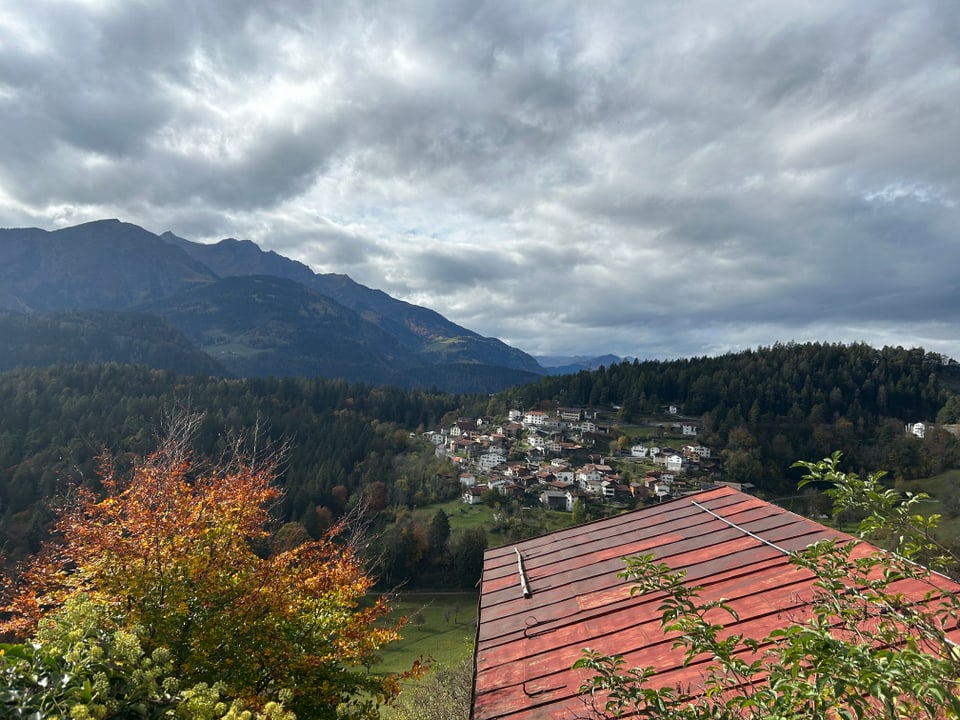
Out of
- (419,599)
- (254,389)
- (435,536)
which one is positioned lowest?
A: (419,599)

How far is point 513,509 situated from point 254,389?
9549 centimetres

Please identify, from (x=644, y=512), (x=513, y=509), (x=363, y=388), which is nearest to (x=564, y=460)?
(x=513, y=509)

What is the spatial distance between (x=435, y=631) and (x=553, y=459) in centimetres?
6899

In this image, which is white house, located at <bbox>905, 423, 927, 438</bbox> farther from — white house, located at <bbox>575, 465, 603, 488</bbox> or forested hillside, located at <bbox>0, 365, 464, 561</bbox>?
forested hillside, located at <bbox>0, 365, 464, 561</bbox>

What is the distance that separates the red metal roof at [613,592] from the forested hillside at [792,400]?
391 feet

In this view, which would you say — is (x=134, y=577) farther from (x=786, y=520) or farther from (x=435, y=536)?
(x=435, y=536)

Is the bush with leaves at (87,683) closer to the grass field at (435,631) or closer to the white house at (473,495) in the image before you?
the grass field at (435,631)

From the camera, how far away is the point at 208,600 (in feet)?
30.6

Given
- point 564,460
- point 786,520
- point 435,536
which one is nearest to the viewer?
point 786,520

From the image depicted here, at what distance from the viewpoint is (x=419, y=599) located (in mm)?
75375

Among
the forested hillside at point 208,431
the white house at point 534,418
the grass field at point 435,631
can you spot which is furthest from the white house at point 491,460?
the grass field at point 435,631

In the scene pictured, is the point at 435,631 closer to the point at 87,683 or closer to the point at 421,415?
the point at 87,683

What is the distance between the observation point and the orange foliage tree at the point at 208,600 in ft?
27.6

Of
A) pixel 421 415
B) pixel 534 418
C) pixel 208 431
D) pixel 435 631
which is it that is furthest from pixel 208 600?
pixel 421 415
